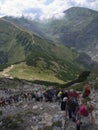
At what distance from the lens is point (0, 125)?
40.5 meters

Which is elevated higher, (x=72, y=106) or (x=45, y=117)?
(x=72, y=106)

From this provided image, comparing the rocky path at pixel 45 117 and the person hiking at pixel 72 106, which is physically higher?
the person hiking at pixel 72 106

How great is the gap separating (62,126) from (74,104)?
150 inches

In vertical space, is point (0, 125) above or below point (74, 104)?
below

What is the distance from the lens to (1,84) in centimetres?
18162

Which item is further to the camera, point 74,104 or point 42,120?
point 42,120

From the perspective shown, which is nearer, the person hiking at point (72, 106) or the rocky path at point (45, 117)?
the person hiking at point (72, 106)

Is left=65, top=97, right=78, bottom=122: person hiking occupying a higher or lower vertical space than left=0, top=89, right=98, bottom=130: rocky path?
higher

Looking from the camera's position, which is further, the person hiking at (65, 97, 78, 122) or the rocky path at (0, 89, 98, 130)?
the rocky path at (0, 89, 98, 130)

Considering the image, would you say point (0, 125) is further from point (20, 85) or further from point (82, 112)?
point (20, 85)

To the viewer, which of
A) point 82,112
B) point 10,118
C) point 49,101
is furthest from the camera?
point 49,101

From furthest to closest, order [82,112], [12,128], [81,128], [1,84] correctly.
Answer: [1,84]
[12,128]
[81,128]
[82,112]

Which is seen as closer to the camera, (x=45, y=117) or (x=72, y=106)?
(x=72, y=106)

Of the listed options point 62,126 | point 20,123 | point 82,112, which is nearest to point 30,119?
point 20,123
